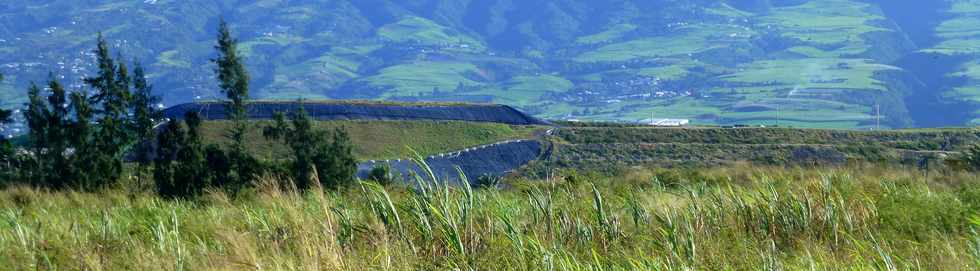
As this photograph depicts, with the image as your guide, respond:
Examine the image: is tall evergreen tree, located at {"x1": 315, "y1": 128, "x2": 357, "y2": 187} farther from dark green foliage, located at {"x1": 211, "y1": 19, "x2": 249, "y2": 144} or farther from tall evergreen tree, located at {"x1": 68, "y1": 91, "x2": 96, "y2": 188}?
tall evergreen tree, located at {"x1": 68, "y1": 91, "x2": 96, "y2": 188}

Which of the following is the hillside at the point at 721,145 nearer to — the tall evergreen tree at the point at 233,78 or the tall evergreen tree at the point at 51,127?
the tall evergreen tree at the point at 233,78

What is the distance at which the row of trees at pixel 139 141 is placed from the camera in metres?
37.5

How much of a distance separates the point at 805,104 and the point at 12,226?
125 metres

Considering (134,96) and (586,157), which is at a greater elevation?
(134,96)

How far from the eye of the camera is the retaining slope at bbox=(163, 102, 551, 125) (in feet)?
235

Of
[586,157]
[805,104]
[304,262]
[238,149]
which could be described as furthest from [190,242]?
[805,104]

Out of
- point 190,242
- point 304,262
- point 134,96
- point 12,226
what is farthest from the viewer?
point 134,96

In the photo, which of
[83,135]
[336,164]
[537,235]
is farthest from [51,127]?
[537,235]

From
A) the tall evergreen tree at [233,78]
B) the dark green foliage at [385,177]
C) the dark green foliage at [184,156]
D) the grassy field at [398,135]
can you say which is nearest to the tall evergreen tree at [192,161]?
the dark green foliage at [184,156]

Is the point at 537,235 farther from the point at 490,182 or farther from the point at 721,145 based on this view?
the point at 721,145

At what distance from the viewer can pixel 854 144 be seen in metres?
61.9

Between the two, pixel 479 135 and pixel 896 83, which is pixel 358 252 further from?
pixel 896 83

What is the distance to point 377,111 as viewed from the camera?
74.2 m

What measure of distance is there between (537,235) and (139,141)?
1573 inches
